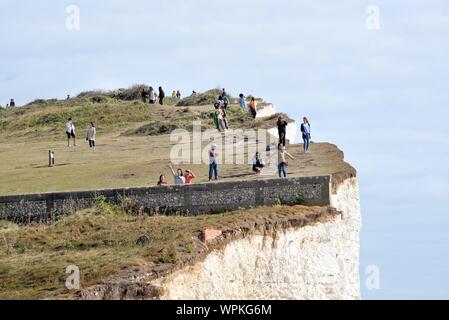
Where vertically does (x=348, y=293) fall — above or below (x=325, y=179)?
below

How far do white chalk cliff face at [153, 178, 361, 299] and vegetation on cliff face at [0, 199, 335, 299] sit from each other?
393mm

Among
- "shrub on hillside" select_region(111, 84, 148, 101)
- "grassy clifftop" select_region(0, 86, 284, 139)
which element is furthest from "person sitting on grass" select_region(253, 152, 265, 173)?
"shrub on hillside" select_region(111, 84, 148, 101)

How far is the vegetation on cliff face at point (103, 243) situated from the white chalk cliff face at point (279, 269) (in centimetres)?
39

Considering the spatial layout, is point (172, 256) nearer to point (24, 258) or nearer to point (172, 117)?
point (24, 258)

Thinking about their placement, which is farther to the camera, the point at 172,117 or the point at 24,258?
the point at 172,117

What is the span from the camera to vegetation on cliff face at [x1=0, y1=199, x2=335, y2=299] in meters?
32.4

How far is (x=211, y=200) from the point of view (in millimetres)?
38344

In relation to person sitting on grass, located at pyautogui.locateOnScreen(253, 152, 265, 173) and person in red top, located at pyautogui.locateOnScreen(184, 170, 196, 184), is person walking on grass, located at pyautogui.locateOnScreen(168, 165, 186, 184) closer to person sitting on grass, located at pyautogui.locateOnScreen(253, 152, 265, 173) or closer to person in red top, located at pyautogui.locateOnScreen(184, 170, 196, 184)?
person in red top, located at pyautogui.locateOnScreen(184, 170, 196, 184)

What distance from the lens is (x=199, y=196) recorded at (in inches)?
1513

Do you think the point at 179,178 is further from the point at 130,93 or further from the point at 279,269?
the point at 130,93
